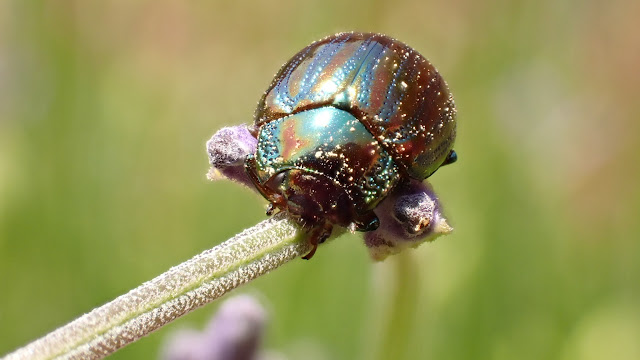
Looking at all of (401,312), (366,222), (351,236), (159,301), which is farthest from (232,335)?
(351,236)

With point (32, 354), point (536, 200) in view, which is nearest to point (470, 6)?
point (536, 200)

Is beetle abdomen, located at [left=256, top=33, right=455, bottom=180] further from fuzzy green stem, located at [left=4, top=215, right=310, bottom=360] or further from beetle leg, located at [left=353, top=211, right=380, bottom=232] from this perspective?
fuzzy green stem, located at [left=4, top=215, right=310, bottom=360]

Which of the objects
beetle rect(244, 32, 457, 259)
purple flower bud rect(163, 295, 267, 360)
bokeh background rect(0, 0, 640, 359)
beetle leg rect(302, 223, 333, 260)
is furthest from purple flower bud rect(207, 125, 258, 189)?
bokeh background rect(0, 0, 640, 359)

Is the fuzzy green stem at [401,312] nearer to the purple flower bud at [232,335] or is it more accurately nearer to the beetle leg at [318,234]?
the purple flower bud at [232,335]

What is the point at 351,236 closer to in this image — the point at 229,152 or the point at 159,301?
the point at 229,152

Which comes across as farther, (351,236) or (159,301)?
(351,236)
